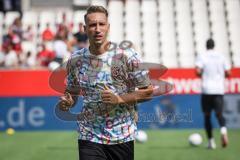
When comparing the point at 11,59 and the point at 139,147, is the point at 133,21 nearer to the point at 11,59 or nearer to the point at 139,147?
the point at 11,59

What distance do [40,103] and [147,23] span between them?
269 inches

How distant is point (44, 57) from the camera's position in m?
20.5

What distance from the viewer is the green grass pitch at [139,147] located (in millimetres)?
11852

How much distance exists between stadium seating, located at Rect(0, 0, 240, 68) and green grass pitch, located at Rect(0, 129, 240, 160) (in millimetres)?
5712

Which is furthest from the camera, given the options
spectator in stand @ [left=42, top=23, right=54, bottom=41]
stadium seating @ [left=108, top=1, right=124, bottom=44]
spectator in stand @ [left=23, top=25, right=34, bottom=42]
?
stadium seating @ [left=108, top=1, right=124, bottom=44]

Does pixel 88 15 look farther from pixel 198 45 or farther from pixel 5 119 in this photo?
pixel 198 45

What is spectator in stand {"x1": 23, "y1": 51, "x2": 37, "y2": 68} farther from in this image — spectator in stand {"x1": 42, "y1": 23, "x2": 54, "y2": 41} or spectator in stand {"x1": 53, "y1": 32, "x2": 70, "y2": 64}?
spectator in stand {"x1": 42, "y1": 23, "x2": 54, "y2": 41}

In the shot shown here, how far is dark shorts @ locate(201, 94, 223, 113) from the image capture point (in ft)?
44.3

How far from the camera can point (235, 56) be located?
72.4ft

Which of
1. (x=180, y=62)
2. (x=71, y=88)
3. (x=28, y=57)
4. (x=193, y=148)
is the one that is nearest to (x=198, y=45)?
(x=180, y=62)

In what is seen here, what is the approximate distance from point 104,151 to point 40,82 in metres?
13.0

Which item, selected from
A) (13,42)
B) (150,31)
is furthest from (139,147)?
(150,31)

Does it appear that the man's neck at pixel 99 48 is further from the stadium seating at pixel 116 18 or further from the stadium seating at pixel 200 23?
the stadium seating at pixel 116 18

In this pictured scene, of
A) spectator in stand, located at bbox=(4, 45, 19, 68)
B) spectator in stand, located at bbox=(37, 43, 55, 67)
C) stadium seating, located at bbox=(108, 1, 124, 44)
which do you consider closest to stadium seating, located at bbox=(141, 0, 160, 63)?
stadium seating, located at bbox=(108, 1, 124, 44)
